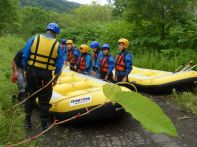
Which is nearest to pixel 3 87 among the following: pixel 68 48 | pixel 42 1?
pixel 68 48

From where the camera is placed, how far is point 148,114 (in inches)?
20.4

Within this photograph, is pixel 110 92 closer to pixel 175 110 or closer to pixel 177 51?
pixel 175 110

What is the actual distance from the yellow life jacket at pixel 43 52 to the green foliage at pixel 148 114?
4745 mm

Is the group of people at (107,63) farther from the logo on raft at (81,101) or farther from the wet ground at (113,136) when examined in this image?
the logo on raft at (81,101)

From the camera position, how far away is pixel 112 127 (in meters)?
6.13

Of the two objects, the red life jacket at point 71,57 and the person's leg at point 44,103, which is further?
the red life jacket at point 71,57

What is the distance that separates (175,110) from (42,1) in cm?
10058

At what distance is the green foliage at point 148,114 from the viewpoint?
20.0 inches

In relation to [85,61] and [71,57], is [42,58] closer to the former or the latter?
[85,61]

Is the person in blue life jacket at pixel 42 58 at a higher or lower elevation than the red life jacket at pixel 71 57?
Result: higher

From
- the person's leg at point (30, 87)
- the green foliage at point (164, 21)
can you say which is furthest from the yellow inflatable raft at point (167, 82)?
the person's leg at point (30, 87)

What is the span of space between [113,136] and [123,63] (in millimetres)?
2914

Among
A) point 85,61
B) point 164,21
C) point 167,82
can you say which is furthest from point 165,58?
point 85,61

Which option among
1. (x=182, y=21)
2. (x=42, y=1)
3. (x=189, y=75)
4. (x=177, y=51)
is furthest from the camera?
(x=42, y=1)
